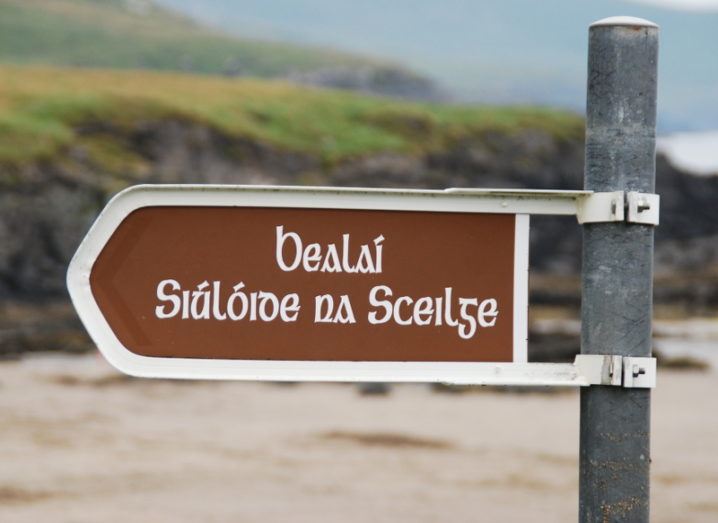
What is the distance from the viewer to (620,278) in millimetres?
2510

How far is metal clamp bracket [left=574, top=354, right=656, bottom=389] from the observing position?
2.49m

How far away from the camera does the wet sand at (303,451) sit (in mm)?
17922

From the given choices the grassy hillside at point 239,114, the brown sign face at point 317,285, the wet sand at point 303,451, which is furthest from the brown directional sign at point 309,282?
the grassy hillside at point 239,114

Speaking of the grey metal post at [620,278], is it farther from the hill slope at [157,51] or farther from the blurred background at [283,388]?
the hill slope at [157,51]

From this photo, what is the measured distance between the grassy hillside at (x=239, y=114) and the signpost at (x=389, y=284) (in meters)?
47.4

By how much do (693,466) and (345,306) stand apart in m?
20.3

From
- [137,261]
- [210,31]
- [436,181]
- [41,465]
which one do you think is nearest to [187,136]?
[436,181]

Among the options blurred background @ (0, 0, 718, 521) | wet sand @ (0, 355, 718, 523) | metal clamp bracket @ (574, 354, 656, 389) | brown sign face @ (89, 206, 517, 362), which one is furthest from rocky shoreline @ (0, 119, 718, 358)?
metal clamp bracket @ (574, 354, 656, 389)

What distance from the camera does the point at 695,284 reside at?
50125 millimetres

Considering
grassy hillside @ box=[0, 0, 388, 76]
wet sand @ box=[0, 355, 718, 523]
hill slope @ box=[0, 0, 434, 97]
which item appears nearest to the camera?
wet sand @ box=[0, 355, 718, 523]

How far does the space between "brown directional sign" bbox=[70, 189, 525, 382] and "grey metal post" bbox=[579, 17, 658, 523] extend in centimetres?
23

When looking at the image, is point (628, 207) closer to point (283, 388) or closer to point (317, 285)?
point (317, 285)

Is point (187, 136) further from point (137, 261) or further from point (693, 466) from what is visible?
point (137, 261)

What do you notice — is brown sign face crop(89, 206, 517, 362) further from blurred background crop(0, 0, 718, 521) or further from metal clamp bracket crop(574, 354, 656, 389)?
blurred background crop(0, 0, 718, 521)
